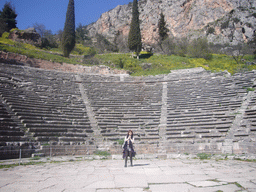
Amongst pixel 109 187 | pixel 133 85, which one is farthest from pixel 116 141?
pixel 133 85

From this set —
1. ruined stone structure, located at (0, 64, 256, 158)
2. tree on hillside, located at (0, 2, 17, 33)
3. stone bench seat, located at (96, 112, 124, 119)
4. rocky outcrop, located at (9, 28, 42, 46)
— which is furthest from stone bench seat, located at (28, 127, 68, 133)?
tree on hillside, located at (0, 2, 17, 33)

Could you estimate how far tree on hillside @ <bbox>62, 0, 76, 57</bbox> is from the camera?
98.7ft

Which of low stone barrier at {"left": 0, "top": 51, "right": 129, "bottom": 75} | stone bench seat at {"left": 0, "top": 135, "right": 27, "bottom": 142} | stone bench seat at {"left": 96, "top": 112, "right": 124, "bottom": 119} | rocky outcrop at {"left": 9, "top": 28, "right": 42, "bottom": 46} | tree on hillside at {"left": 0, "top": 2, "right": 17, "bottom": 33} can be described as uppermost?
tree on hillside at {"left": 0, "top": 2, "right": 17, "bottom": 33}

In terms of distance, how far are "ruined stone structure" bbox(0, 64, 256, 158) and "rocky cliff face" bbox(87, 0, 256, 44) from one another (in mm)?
32935

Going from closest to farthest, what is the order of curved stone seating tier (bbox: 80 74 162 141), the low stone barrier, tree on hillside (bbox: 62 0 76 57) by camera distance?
curved stone seating tier (bbox: 80 74 162 141)
the low stone barrier
tree on hillside (bbox: 62 0 76 57)

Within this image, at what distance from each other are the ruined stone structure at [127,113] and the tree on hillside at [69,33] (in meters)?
13.0

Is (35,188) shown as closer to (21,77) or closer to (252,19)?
(21,77)

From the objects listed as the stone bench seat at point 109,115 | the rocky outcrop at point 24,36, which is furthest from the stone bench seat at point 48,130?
the rocky outcrop at point 24,36

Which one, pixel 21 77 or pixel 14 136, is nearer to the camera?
pixel 14 136

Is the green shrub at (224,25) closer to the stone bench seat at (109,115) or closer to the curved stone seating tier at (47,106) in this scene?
the curved stone seating tier at (47,106)

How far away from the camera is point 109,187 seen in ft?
11.3

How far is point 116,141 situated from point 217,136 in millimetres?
5256

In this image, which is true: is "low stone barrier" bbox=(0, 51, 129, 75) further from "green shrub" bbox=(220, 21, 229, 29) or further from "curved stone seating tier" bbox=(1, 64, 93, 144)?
"green shrub" bbox=(220, 21, 229, 29)

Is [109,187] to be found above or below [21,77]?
below
